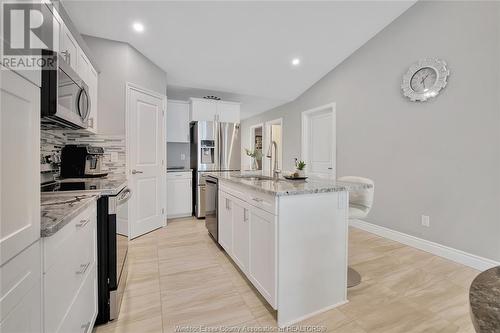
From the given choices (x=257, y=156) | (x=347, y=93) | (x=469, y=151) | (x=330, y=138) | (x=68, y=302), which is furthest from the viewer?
(x=330, y=138)

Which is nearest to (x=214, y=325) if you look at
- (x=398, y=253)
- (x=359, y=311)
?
(x=359, y=311)

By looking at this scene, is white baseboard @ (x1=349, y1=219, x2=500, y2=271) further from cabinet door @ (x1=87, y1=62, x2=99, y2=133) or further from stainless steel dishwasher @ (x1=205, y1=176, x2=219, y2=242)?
cabinet door @ (x1=87, y1=62, x2=99, y2=133)

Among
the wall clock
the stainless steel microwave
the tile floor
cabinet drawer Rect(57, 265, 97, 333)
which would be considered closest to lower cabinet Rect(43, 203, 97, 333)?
cabinet drawer Rect(57, 265, 97, 333)

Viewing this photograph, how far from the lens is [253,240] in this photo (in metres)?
1.81

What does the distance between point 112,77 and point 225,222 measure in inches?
98.6

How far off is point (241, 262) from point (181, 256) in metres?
0.92

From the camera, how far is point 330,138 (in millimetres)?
4281

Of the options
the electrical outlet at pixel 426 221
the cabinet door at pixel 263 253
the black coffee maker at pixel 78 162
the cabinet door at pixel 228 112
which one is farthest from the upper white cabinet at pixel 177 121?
the electrical outlet at pixel 426 221

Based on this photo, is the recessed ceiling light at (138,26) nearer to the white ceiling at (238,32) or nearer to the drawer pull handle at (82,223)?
the white ceiling at (238,32)

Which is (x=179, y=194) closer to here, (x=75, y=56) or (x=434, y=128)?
(x=75, y=56)

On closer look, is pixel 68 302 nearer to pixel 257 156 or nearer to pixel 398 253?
pixel 257 156

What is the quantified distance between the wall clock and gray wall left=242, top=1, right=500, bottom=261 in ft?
0.26

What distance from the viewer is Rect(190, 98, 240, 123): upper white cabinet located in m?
4.34

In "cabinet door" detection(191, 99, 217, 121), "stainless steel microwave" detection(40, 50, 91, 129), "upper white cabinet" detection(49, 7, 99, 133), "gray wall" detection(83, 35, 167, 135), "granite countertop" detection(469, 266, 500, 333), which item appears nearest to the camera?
"granite countertop" detection(469, 266, 500, 333)
